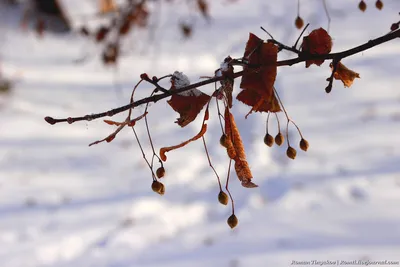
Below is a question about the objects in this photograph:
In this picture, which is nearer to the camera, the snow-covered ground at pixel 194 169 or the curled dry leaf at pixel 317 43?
the curled dry leaf at pixel 317 43

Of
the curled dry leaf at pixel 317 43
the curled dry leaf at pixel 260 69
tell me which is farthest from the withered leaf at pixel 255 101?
the curled dry leaf at pixel 317 43

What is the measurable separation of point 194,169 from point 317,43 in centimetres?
196

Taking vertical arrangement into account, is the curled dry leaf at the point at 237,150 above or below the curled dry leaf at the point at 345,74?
below

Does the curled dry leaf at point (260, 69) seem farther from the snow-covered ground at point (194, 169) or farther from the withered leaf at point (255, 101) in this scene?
the snow-covered ground at point (194, 169)

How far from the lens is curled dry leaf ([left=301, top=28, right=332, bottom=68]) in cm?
93

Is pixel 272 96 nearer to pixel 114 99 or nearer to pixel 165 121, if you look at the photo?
pixel 165 121

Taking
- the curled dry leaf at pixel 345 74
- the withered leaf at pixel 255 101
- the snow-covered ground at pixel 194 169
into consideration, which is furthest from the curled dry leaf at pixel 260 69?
the snow-covered ground at pixel 194 169

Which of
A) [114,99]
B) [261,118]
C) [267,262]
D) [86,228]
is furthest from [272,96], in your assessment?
[114,99]

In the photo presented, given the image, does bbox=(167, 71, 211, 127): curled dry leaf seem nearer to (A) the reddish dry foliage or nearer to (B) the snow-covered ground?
(A) the reddish dry foliage

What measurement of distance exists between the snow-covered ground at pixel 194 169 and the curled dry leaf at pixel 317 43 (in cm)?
146

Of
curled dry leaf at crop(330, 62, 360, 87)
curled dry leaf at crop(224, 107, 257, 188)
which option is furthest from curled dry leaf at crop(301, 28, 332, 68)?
curled dry leaf at crop(224, 107, 257, 188)

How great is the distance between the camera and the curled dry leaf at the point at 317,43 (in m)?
0.93

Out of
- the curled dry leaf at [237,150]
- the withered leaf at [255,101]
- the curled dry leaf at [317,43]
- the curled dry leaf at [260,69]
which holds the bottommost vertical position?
the curled dry leaf at [237,150]

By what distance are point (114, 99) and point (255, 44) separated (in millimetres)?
2567
